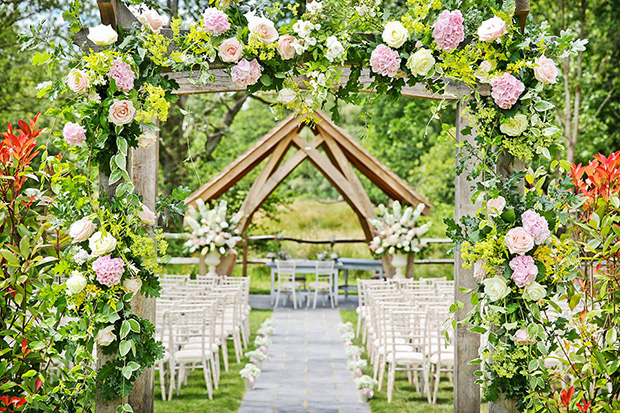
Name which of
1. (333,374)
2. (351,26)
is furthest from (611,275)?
(333,374)

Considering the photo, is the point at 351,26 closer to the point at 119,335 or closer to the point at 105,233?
the point at 105,233

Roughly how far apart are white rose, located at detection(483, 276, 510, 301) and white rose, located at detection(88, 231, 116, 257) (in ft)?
6.66

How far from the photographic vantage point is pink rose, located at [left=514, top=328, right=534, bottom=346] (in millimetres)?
3320

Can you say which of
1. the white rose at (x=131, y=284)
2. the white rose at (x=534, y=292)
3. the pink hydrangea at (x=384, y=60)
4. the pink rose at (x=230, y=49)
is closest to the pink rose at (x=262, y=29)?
the pink rose at (x=230, y=49)

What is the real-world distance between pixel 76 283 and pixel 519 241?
7.69 ft

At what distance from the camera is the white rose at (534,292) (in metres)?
3.31

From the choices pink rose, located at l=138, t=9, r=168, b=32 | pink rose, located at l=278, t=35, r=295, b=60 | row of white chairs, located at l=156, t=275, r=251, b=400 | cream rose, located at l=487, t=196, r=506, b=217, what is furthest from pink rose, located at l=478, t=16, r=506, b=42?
row of white chairs, located at l=156, t=275, r=251, b=400

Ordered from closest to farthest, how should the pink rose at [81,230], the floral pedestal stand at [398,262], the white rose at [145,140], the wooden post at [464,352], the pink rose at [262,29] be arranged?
the pink rose at [81,230] → the pink rose at [262,29] → the white rose at [145,140] → the wooden post at [464,352] → the floral pedestal stand at [398,262]

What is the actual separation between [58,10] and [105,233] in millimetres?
10673

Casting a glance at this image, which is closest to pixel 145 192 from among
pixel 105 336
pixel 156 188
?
pixel 156 188

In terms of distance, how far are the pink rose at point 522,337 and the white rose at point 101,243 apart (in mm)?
2224

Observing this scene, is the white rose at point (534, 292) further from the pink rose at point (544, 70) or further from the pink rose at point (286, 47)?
the pink rose at point (286, 47)

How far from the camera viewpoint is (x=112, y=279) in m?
3.30

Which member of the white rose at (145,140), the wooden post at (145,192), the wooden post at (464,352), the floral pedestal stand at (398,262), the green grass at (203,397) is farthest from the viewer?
the floral pedestal stand at (398,262)
